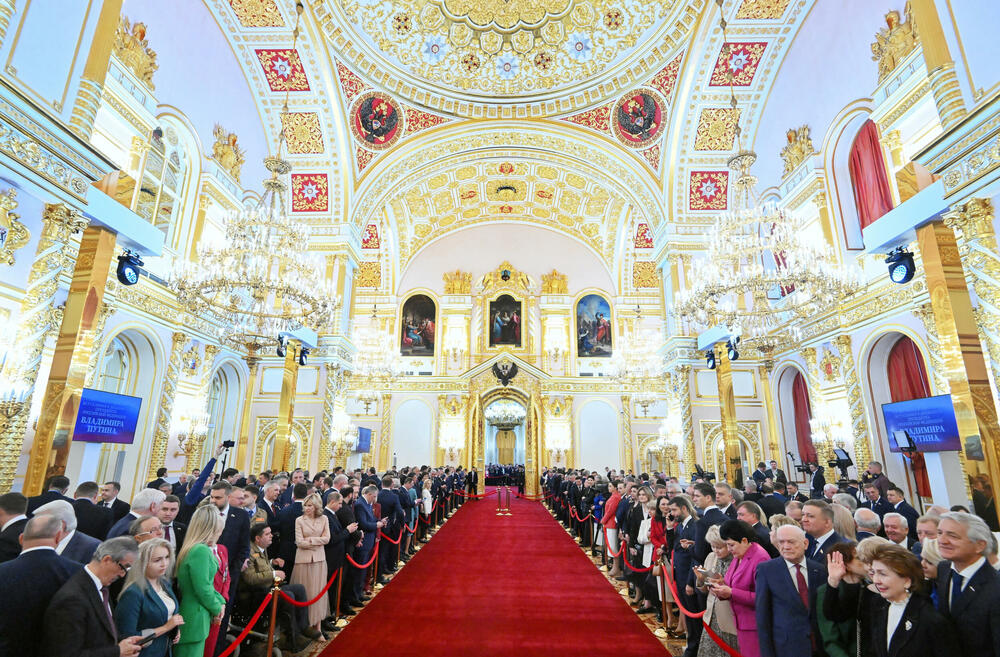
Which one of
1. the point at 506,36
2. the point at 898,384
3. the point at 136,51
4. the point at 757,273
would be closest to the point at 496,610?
the point at 757,273

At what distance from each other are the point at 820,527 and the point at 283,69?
14.5 m

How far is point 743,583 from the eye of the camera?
119 inches

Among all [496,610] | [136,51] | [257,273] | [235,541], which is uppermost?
[136,51]

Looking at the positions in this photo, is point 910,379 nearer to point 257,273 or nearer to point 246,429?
point 257,273

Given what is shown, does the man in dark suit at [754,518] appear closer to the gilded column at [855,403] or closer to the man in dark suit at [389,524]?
the man in dark suit at [389,524]

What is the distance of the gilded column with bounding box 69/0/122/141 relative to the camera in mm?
5023

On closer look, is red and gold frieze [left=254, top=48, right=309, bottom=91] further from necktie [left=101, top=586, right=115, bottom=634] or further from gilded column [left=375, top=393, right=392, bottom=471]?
necktie [left=101, top=586, right=115, bottom=634]

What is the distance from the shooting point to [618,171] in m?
14.9

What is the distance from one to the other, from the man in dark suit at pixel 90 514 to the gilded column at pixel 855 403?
11345 millimetres

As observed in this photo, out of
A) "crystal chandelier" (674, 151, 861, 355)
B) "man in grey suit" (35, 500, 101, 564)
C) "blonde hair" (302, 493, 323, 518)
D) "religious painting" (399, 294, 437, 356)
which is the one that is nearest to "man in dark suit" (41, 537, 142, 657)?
"man in grey suit" (35, 500, 101, 564)

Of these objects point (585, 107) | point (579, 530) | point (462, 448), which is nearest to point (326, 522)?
point (579, 530)

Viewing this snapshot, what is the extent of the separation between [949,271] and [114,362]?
1345 centimetres

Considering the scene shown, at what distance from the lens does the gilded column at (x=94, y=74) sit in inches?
198

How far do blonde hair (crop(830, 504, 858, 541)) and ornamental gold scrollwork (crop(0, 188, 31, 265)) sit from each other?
7099mm
